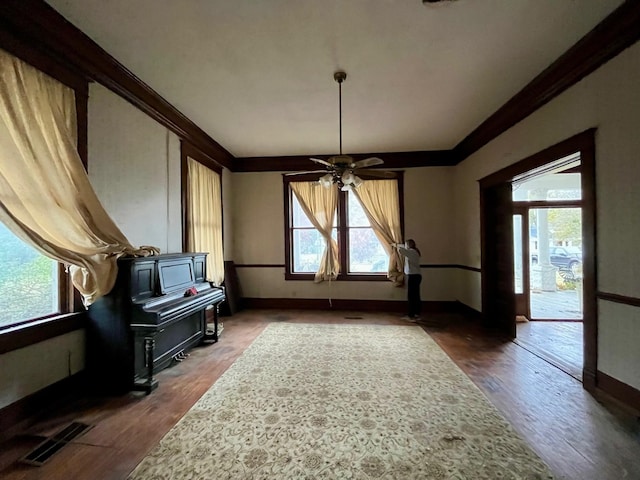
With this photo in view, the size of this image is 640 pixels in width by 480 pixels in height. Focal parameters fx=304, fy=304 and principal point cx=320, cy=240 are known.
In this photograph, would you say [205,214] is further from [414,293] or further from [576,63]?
[576,63]

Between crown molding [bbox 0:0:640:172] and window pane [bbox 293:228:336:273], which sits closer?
crown molding [bbox 0:0:640:172]

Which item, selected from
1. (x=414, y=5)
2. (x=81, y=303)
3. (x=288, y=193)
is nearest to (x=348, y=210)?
(x=288, y=193)

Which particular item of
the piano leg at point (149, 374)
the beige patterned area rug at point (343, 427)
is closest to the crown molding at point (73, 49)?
the piano leg at point (149, 374)

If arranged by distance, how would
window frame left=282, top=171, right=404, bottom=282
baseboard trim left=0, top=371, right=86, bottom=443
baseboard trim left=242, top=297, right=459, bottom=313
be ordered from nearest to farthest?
baseboard trim left=0, top=371, right=86, bottom=443 < baseboard trim left=242, top=297, right=459, bottom=313 < window frame left=282, top=171, right=404, bottom=282

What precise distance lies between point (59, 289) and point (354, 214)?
4.72 metres

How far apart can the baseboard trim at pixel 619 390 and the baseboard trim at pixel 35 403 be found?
14.6ft

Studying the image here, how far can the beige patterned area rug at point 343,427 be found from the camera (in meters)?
1.77

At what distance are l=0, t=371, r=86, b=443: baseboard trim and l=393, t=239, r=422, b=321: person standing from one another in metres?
4.54

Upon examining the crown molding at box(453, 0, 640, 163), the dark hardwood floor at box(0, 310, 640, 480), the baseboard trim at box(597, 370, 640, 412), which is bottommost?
the dark hardwood floor at box(0, 310, 640, 480)

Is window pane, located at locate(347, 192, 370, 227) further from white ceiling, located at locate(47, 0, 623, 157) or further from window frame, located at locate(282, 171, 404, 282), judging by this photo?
white ceiling, located at locate(47, 0, 623, 157)

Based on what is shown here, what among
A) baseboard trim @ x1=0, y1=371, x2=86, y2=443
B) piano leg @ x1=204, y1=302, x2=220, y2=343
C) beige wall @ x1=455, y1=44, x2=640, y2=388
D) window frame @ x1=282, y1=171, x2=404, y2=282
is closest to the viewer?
baseboard trim @ x1=0, y1=371, x2=86, y2=443

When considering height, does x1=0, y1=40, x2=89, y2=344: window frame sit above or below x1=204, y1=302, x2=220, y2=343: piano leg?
above

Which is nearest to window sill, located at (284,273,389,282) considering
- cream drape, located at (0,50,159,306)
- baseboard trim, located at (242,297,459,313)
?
baseboard trim, located at (242,297,459,313)

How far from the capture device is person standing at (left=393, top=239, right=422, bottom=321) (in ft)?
17.4
